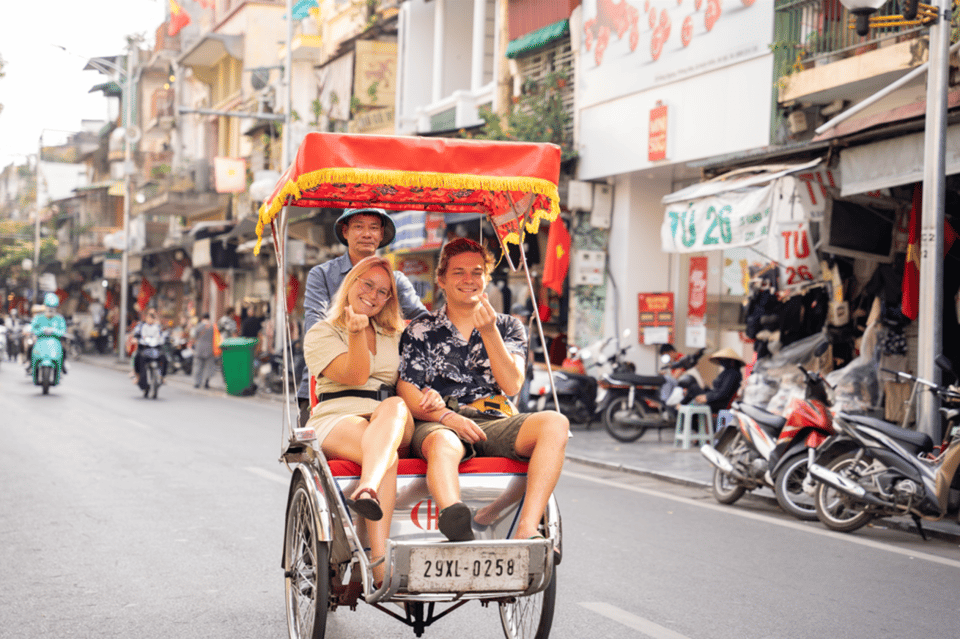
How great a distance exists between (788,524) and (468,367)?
14.6ft

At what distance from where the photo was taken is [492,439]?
4488mm

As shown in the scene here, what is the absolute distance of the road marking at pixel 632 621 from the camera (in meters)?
4.89

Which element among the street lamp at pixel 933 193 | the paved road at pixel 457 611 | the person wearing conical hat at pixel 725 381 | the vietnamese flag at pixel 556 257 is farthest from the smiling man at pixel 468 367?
the vietnamese flag at pixel 556 257

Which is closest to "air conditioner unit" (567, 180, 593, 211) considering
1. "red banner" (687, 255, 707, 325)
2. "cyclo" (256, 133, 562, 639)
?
"red banner" (687, 255, 707, 325)

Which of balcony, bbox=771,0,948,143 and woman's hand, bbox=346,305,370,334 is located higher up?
balcony, bbox=771,0,948,143

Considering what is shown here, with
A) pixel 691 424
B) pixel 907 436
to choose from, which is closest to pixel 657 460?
pixel 691 424

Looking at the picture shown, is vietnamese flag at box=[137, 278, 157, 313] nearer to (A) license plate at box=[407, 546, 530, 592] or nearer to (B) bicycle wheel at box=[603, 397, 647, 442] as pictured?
(B) bicycle wheel at box=[603, 397, 647, 442]

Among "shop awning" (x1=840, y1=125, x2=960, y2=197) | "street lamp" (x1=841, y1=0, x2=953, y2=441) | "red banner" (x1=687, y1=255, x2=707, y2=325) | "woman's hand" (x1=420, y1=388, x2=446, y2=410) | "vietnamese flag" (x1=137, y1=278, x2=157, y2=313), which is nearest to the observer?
"woman's hand" (x1=420, y1=388, x2=446, y2=410)

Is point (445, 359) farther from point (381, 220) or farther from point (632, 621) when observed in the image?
point (632, 621)

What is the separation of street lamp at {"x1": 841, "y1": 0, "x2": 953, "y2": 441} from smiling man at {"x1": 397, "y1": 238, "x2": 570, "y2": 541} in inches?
212

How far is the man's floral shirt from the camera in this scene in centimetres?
473

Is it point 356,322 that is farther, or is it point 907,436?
point 907,436

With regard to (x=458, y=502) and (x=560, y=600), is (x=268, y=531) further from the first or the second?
(x=458, y=502)

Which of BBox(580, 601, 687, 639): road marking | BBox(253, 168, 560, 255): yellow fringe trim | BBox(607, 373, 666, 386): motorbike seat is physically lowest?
BBox(580, 601, 687, 639): road marking
